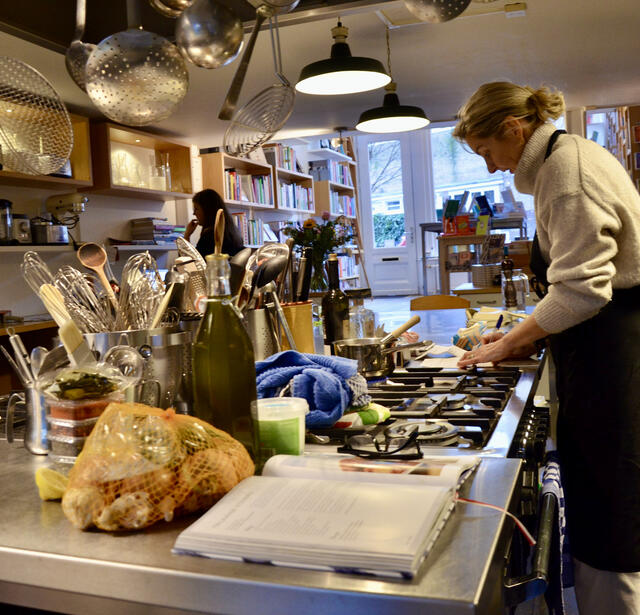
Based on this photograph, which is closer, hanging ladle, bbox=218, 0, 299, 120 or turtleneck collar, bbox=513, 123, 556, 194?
hanging ladle, bbox=218, 0, 299, 120

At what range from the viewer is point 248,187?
277 inches

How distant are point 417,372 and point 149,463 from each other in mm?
1044

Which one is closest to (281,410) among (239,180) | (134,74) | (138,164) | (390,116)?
(134,74)

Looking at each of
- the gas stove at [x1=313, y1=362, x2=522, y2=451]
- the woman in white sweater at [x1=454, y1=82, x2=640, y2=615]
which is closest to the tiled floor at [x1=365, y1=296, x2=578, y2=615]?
the woman in white sweater at [x1=454, y1=82, x2=640, y2=615]

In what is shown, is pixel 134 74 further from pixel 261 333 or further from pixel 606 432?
pixel 606 432

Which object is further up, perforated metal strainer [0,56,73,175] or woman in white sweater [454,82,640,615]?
perforated metal strainer [0,56,73,175]

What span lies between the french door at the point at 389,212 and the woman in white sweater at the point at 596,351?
10388mm

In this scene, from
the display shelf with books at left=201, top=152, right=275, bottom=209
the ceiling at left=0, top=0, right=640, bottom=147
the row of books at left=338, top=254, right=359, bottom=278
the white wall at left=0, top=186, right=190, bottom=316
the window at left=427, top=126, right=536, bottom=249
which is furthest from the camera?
Answer: the window at left=427, top=126, right=536, bottom=249

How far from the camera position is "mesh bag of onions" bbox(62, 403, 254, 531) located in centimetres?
66

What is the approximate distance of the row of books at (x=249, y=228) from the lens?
6.95 meters

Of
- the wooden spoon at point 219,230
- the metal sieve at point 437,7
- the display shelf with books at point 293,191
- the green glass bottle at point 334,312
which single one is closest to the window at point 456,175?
the display shelf with books at point 293,191

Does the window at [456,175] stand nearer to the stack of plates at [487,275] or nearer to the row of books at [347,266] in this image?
the row of books at [347,266]

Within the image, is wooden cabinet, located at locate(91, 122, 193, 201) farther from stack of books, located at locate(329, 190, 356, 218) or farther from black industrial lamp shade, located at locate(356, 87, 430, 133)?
stack of books, located at locate(329, 190, 356, 218)

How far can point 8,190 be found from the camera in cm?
492
